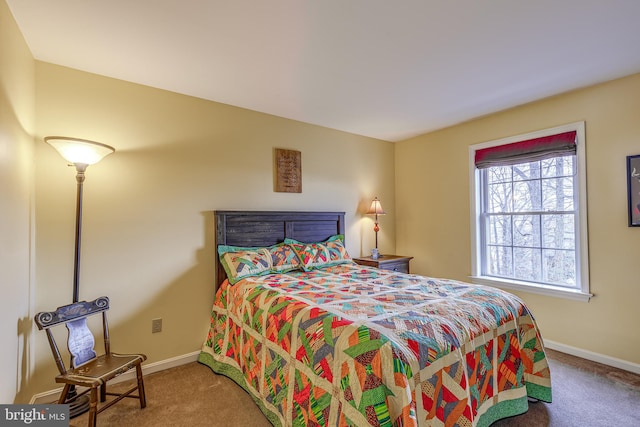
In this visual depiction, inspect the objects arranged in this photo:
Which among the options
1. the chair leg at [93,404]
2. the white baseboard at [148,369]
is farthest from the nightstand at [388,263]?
the chair leg at [93,404]

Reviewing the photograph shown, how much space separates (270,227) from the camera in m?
3.17

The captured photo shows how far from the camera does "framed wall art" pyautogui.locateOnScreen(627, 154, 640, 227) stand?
240 centimetres

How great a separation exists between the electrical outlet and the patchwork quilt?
60 centimetres

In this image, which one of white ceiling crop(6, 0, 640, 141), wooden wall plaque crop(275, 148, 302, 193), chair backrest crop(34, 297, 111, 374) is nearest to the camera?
white ceiling crop(6, 0, 640, 141)

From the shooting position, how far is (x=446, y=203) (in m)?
3.79

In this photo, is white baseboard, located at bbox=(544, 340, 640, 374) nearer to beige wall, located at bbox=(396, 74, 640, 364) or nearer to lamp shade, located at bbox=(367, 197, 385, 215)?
beige wall, located at bbox=(396, 74, 640, 364)

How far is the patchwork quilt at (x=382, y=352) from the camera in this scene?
129cm

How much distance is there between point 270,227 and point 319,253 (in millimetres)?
593

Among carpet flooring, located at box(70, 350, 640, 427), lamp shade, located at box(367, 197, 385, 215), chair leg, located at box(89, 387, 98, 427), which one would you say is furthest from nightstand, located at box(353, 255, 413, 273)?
chair leg, located at box(89, 387, 98, 427)

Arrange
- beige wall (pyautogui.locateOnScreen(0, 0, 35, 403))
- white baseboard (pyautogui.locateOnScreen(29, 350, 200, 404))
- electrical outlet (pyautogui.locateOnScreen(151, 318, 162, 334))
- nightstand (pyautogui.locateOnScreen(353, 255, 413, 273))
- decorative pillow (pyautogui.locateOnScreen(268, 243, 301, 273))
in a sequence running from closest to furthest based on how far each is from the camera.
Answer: beige wall (pyautogui.locateOnScreen(0, 0, 35, 403)) < white baseboard (pyautogui.locateOnScreen(29, 350, 200, 404)) < electrical outlet (pyautogui.locateOnScreen(151, 318, 162, 334)) < decorative pillow (pyautogui.locateOnScreen(268, 243, 301, 273)) < nightstand (pyautogui.locateOnScreen(353, 255, 413, 273))

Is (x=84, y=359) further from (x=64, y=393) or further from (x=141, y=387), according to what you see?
(x=141, y=387)

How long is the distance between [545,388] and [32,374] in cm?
345

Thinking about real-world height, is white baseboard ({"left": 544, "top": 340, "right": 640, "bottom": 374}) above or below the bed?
below

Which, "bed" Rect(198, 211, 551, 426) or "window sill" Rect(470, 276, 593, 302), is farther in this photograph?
"window sill" Rect(470, 276, 593, 302)
